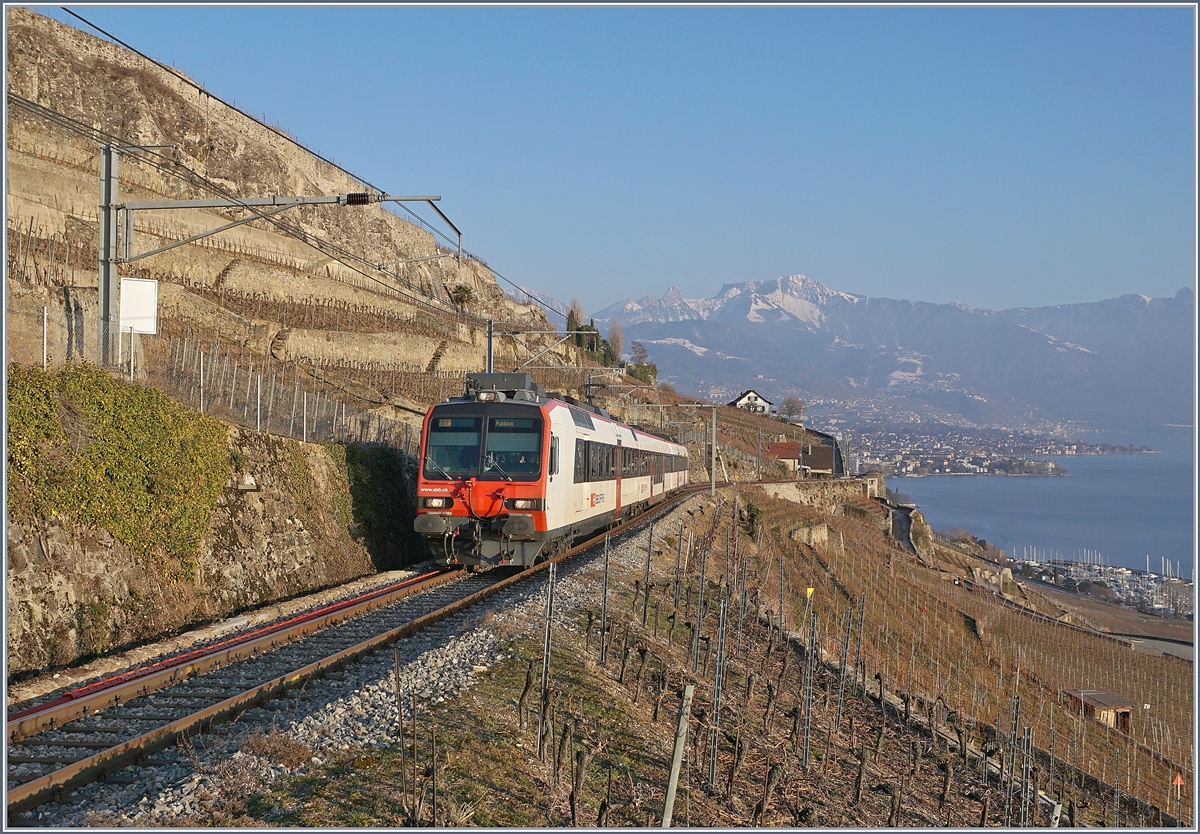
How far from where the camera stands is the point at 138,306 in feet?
47.9

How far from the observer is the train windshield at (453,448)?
55.1 feet

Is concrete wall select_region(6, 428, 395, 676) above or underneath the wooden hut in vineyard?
above

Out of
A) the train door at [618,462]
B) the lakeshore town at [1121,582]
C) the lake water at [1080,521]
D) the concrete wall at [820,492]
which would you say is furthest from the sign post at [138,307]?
the lake water at [1080,521]

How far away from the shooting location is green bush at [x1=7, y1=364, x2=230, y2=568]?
10.4 metres

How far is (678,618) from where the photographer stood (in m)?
15.4

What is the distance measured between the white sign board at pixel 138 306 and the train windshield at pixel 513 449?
5.82 m

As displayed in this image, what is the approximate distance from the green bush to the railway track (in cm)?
210

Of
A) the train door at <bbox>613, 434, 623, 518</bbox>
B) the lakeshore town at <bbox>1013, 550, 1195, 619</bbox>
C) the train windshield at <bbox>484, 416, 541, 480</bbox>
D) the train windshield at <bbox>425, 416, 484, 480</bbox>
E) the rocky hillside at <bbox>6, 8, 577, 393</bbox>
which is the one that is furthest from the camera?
the lakeshore town at <bbox>1013, 550, 1195, 619</bbox>

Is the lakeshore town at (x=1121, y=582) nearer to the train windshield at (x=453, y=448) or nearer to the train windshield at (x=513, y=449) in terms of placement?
the train windshield at (x=513, y=449)

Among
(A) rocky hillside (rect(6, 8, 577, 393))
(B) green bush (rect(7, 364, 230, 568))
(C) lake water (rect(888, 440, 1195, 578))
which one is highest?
(A) rocky hillside (rect(6, 8, 577, 393))

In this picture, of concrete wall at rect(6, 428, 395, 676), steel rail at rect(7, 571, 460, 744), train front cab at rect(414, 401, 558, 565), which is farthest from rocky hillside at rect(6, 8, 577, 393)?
steel rail at rect(7, 571, 460, 744)

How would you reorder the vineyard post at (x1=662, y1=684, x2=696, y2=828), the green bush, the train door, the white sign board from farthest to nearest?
the train door < the white sign board < the green bush < the vineyard post at (x1=662, y1=684, x2=696, y2=828)

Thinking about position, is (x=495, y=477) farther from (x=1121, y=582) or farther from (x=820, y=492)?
(x=1121, y=582)

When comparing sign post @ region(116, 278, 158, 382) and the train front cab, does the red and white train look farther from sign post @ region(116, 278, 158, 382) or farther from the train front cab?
sign post @ region(116, 278, 158, 382)
